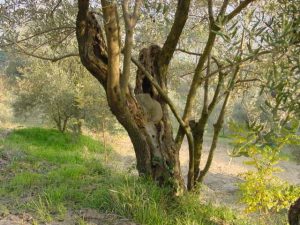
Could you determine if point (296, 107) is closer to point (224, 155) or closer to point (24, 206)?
point (24, 206)

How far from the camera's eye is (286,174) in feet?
61.6

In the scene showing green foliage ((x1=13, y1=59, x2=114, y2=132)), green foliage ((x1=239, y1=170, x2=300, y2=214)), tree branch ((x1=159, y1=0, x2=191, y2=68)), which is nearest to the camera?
tree branch ((x1=159, y1=0, x2=191, y2=68))

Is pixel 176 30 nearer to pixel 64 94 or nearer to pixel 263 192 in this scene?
pixel 263 192

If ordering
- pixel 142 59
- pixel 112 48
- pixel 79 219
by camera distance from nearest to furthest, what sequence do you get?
pixel 79 219 → pixel 112 48 → pixel 142 59

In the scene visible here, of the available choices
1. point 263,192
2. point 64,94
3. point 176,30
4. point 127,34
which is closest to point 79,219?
point 127,34

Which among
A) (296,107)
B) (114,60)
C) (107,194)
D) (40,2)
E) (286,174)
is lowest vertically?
(286,174)

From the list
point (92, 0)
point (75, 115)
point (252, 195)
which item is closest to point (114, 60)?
point (92, 0)

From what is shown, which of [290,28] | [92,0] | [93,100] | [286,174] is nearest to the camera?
[290,28]

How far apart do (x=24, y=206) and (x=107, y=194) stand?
115cm

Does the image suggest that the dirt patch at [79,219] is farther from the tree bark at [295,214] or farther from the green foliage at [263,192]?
the green foliage at [263,192]

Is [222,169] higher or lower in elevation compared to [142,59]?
lower

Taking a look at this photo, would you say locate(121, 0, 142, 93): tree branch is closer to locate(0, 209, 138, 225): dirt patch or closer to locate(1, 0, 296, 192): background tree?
locate(1, 0, 296, 192): background tree

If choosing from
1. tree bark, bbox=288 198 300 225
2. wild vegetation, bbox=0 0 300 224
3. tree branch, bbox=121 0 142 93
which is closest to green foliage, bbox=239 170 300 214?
wild vegetation, bbox=0 0 300 224

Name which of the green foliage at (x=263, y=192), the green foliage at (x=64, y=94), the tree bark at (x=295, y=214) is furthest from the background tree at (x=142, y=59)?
the green foliage at (x=64, y=94)
